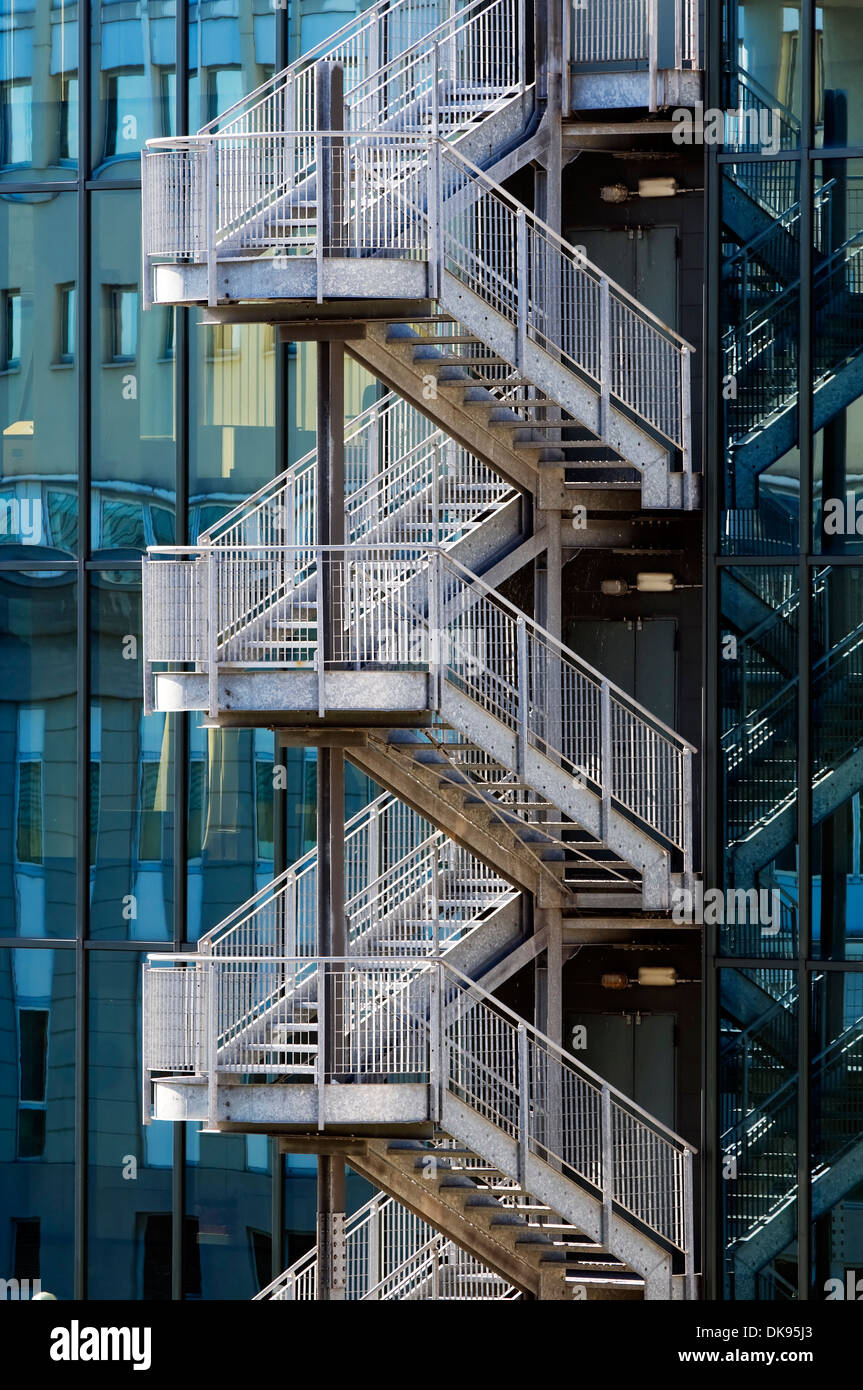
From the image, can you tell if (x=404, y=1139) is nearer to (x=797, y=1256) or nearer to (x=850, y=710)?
(x=797, y=1256)

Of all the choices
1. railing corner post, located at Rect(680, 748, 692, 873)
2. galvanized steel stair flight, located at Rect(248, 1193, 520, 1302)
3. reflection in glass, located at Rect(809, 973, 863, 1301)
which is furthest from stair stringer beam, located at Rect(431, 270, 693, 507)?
galvanized steel stair flight, located at Rect(248, 1193, 520, 1302)

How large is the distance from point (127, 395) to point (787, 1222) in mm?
10176

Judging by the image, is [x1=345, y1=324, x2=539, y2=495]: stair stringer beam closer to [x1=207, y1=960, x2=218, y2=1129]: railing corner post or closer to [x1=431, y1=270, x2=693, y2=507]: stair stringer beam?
[x1=431, y1=270, x2=693, y2=507]: stair stringer beam

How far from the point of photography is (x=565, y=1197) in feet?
75.1

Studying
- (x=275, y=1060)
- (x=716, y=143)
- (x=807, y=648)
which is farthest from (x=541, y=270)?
(x=275, y=1060)

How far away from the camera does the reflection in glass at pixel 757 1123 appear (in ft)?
77.8

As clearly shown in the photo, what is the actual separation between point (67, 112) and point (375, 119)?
13.2 feet

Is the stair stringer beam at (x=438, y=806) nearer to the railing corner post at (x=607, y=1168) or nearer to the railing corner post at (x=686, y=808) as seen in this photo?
the railing corner post at (x=686, y=808)

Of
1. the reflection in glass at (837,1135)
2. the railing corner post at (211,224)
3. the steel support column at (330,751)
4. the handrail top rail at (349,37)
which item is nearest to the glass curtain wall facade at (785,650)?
the reflection in glass at (837,1135)

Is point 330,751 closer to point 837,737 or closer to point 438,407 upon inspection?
point 438,407

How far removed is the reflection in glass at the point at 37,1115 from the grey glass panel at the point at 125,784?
31.6 inches

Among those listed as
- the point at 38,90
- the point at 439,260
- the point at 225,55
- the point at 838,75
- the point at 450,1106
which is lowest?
the point at 450,1106

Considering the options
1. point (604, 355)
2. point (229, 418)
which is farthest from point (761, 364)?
point (229, 418)

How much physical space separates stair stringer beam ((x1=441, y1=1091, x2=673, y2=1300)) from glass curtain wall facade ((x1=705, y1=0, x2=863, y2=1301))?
2.21 ft
